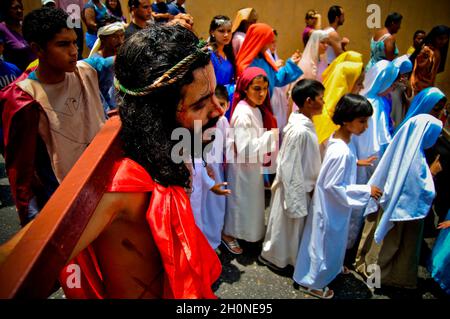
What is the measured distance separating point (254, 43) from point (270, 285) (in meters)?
3.14

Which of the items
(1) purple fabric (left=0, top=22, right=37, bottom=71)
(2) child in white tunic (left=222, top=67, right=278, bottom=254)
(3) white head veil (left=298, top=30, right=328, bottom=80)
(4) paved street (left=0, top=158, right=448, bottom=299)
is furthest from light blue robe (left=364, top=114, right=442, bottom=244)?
(1) purple fabric (left=0, top=22, right=37, bottom=71)

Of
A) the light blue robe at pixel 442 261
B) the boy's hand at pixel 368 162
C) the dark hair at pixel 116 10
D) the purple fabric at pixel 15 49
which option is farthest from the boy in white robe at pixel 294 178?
the dark hair at pixel 116 10

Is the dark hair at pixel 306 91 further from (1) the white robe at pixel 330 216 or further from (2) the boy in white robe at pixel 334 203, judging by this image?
(1) the white robe at pixel 330 216

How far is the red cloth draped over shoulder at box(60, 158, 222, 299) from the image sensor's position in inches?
39.5

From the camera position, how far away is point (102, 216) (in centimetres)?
95

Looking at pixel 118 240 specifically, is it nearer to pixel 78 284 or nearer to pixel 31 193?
pixel 78 284

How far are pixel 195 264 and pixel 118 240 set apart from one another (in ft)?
0.96

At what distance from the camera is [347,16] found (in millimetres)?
7574

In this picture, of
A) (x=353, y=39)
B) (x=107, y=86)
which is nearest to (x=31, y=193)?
(x=107, y=86)

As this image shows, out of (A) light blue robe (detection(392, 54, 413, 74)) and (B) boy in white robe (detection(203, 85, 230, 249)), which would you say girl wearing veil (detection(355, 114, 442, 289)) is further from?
(A) light blue robe (detection(392, 54, 413, 74))

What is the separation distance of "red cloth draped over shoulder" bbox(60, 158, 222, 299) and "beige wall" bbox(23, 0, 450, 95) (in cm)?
672

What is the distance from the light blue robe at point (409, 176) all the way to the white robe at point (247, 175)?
43.1 inches

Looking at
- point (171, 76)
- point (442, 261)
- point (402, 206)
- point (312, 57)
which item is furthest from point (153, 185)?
point (312, 57)

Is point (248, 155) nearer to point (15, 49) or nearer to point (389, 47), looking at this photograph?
point (15, 49)
